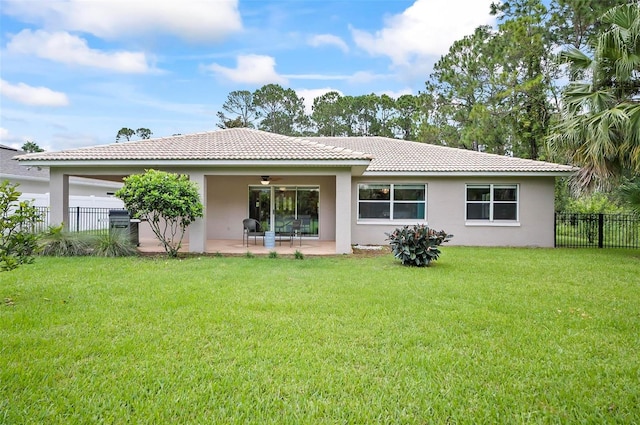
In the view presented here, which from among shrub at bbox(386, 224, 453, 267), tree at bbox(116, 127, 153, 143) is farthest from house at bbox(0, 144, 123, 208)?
tree at bbox(116, 127, 153, 143)

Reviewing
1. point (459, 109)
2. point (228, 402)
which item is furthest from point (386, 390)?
point (459, 109)

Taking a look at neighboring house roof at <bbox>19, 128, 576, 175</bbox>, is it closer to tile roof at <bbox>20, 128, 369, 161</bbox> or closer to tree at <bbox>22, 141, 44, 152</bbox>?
tile roof at <bbox>20, 128, 369, 161</bbox>

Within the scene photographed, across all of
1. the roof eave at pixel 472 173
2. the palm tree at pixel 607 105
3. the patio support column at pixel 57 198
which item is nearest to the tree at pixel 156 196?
the patio support column at pixel 57 198

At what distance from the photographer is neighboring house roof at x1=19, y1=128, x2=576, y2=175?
40.6 feet

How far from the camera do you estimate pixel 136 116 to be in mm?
24391

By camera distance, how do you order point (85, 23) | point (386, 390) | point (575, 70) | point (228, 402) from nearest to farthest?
point (228, 402) < point (386, 390) < point (575, 70) < point (85, 23)

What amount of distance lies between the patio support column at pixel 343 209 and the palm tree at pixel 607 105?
24.5ft

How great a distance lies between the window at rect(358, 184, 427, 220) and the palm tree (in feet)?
17.5

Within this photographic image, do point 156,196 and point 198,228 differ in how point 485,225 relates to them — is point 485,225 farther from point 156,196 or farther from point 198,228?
point 156,196

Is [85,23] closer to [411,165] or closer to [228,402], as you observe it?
[411,165]

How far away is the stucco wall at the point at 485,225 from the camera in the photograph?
1575 centimetres

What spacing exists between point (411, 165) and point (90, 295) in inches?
502

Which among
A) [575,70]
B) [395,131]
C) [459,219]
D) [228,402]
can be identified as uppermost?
[395,131]

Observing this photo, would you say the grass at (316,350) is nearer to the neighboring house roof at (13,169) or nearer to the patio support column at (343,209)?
the patio support column at (343,209)
